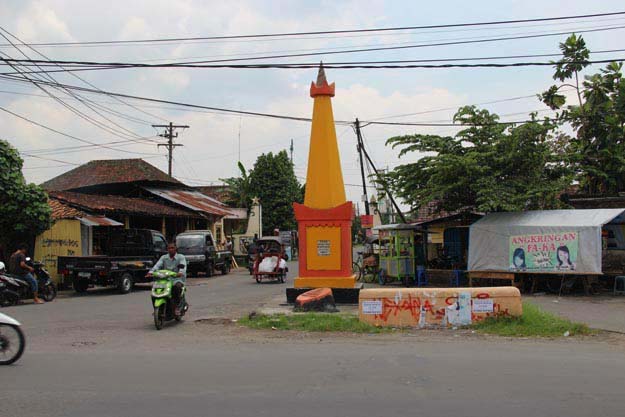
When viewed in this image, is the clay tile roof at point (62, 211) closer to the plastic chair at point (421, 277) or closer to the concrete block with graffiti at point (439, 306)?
the plastic chair at point (421, 277)

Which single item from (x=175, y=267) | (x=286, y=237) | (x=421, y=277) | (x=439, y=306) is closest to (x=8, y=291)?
(x=175, y=267)

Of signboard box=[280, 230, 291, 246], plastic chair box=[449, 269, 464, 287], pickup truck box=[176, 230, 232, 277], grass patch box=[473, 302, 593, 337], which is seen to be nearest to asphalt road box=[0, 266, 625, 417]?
grass patch box=[473, 302, 593, 337]

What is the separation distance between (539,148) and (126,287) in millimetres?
14243

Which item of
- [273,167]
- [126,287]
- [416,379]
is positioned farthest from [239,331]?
[273,167]

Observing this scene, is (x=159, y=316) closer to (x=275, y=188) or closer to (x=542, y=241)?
(x=542, y=241)

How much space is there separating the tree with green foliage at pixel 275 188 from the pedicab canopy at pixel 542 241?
31.8 metres

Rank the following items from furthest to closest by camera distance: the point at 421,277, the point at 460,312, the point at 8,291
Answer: the point at 421,277 → the point at 8,291 → the point at 460,312

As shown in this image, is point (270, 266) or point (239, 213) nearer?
point (270, 266)

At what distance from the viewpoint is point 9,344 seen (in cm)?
766

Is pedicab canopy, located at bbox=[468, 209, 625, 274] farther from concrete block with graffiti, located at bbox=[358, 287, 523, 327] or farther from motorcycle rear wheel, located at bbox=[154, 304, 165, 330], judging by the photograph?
motorcycle rear wheel, located at bbox=[154, 304, 165, 330]

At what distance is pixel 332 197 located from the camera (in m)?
14.8

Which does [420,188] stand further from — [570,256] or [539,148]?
[570,256]

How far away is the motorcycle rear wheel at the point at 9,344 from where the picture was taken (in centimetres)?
762

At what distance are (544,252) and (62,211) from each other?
1657cm
